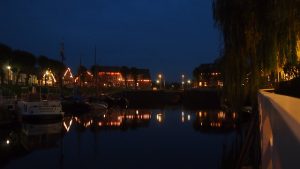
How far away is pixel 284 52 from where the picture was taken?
13.0 meters

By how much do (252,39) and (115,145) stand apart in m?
19.8

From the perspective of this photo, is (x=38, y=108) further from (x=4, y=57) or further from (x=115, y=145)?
(x=4, y=57)

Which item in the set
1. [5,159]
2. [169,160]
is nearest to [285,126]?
[169,160]

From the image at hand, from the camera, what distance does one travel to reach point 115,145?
32.4 m

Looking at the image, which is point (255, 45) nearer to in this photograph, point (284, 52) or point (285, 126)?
point (284, 52)

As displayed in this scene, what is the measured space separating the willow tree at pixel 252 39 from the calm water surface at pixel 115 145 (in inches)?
335

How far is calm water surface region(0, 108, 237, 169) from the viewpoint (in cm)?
2472

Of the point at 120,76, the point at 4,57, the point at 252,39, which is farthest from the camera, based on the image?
the point at 120,76

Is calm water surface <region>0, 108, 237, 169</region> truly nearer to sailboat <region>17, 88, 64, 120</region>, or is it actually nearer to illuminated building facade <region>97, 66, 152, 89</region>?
sailboat <region>17, 88, 64, 120</region>

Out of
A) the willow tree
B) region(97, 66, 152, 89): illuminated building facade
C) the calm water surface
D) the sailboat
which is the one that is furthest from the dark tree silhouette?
region(97, 66, 152, 89): illuminated building facade

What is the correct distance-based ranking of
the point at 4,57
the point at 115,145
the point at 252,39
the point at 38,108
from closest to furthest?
1. the point at 252,39
2. the point at 115,145
3. the point at 38,108
4. the point at 4,57

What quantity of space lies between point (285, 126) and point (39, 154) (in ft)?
88.4

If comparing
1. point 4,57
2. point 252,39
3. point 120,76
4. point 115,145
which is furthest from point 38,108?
point 120,76

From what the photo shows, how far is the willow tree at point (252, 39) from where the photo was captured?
12.3m
